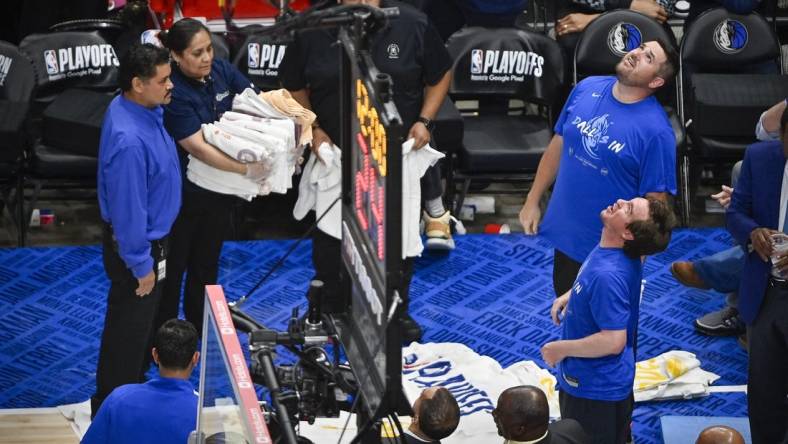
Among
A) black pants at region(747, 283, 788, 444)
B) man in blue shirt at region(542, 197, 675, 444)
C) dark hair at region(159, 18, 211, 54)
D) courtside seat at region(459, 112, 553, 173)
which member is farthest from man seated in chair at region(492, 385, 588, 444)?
courtside seat at region(459, 112, 553, 173)

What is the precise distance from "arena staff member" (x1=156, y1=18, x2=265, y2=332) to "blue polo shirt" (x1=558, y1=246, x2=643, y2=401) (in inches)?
88.6

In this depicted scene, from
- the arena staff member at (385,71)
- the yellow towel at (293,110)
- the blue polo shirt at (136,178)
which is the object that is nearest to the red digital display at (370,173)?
the blue polo shirt at (136,178)

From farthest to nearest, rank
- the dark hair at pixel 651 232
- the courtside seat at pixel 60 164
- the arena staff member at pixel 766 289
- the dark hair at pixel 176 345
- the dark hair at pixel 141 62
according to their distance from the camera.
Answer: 1. the courtside seat at pixel 60 164
2. the dark hair at pixel 141 62
3. the arena staff member at pixel 766 289
4. the dark hair at pixel 651 232
5. the dark hair at pixel 176 345

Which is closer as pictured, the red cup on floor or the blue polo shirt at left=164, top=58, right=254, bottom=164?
the blue polo shirt at left=164, top=58, right=254, bottom=164

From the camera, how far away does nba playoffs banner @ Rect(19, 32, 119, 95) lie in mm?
9484

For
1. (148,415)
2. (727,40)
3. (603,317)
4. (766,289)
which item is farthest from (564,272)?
(727,40)

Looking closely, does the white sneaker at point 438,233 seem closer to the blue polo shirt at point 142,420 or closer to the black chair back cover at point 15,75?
the black chair back cover at point 15,75

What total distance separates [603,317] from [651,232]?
41 centimetres

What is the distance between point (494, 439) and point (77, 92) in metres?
4.14

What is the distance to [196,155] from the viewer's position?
24.0ft

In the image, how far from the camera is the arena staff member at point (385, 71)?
7.58 m

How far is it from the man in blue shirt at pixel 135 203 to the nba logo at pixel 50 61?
2961 mm

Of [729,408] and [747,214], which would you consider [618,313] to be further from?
[729,408]

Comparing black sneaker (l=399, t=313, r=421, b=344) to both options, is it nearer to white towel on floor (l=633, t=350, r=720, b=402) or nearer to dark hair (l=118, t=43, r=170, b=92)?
dark hair (l=118, t=43, r=170, b=92)
